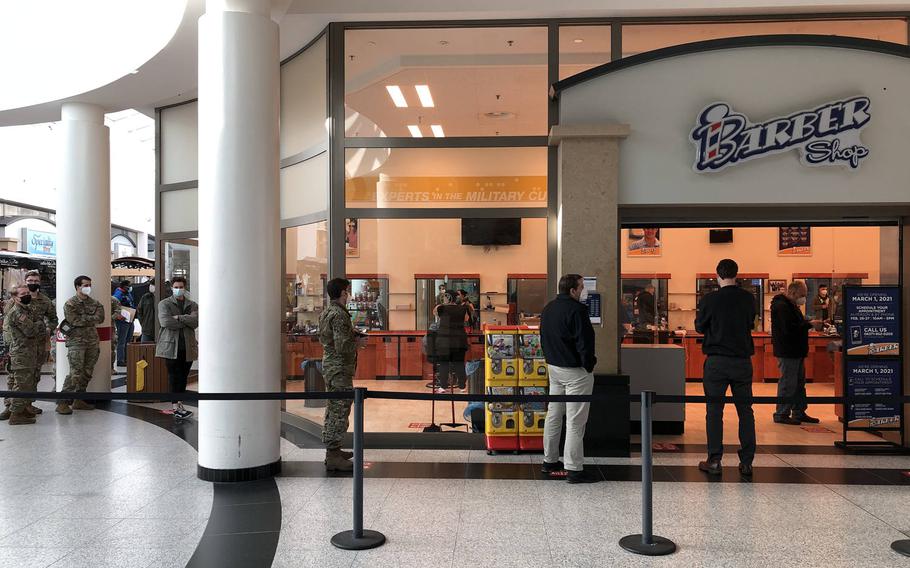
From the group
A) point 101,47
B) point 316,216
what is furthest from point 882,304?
point 101,47

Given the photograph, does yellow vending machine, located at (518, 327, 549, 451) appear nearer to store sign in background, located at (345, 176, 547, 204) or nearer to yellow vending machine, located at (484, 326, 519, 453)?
yellow vending machine, located at (484, 326, 519, 453)

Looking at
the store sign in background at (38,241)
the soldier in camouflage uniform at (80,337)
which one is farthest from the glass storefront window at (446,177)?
the store sign in background at (38,241)

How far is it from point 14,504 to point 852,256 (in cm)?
1161

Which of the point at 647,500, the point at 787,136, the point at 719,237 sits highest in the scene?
the point at 787,136

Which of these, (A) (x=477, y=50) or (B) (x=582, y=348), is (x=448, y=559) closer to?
(B) (x=582, y=348)

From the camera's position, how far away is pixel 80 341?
8.52 metres

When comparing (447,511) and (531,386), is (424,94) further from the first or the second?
(447,511)

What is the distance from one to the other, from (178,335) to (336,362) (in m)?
3.23

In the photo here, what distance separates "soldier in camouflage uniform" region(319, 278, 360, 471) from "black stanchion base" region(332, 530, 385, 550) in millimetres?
1653

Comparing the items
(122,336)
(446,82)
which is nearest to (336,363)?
(446,82)

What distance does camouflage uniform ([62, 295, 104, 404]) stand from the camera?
27.8 feet

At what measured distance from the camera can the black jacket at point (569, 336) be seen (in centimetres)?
539

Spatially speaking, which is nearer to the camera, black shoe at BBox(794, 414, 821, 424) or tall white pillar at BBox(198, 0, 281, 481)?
tall white pillar at BBox(198, 0, 281, 481)

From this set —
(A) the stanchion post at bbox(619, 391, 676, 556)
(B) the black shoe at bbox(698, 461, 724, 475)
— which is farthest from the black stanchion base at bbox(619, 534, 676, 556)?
(B) the black shoe at bbox(698, 461, 724, 475)
